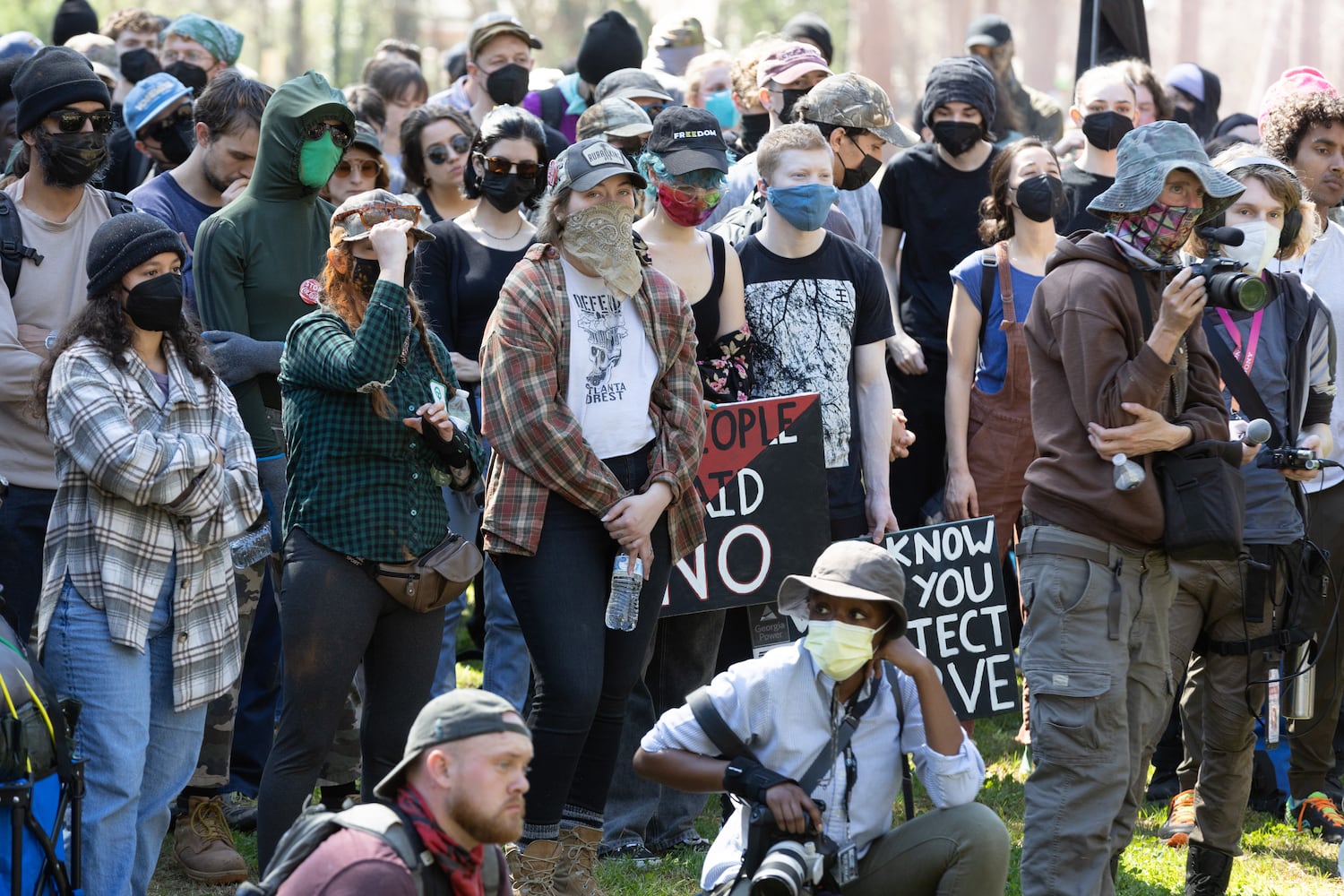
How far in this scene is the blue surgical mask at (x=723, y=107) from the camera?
29.9 ft

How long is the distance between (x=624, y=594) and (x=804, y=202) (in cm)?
175

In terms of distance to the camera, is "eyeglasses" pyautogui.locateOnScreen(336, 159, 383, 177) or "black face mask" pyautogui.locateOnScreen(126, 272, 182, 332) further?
"eyeglasses" pyautogui.locateOnScreen(336, 159, 383, 177)

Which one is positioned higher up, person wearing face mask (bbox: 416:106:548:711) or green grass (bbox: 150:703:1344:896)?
person wearing face mask (bbox: 416:106:548:711)

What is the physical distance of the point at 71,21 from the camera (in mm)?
10125

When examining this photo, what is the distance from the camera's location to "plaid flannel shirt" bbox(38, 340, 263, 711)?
4.39m

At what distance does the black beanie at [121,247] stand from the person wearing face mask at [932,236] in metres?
3.43

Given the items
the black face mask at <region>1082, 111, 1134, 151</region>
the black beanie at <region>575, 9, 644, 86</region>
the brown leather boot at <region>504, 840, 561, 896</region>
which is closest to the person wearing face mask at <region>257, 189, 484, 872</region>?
the brown leather boot at <region>504, 840, 561, 896</region>

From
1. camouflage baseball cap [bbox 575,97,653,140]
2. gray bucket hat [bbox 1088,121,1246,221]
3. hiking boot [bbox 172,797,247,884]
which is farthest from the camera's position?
camouflage baseball cap [bbox 575,97,653,140]

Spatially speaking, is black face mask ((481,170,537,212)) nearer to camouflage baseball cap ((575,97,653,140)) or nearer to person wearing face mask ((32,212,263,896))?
camouflage baseball cap ((575,97,653,140))

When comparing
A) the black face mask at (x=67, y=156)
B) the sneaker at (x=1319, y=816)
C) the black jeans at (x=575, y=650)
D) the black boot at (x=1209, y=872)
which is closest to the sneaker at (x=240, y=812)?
the black jeans at (x=575, y=650)

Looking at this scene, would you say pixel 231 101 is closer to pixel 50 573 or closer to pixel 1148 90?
pixel 50 573

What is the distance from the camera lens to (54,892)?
13.7 feet

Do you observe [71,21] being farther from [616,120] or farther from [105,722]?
[105,722]

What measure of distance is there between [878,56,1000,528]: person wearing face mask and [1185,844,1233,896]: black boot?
6.48 feet
